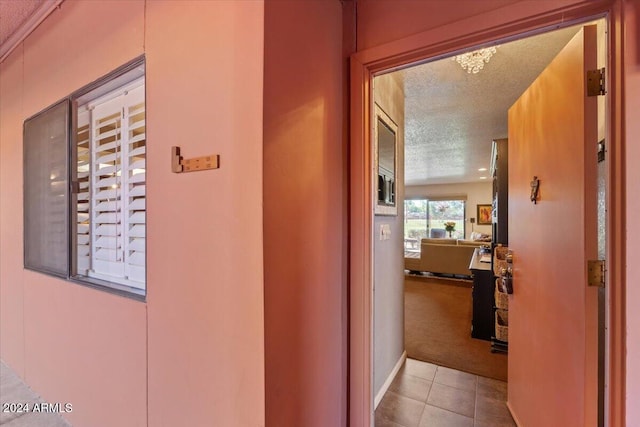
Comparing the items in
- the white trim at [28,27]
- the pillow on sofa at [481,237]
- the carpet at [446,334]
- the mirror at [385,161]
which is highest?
the white trim at [28,27]

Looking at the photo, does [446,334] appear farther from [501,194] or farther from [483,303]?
[501,194]

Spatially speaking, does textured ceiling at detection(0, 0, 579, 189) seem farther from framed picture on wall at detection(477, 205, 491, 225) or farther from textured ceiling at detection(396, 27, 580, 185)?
framed picture on wall at detection(477, 205, 491, 225)

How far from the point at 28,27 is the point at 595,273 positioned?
357 centimetres

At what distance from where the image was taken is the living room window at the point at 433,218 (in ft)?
31.2

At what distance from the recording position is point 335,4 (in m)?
1.25

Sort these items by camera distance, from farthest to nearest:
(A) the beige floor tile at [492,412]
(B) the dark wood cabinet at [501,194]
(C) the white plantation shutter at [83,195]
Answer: (B) the dark wood cabinet at [501,194] < (A) the beige floor tile at [492,412] < (C) the white plantation shutter at [83,195]

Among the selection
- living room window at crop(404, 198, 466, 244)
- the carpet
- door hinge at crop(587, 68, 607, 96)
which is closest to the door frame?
door hinge at crop(587, 68, 607, 96)

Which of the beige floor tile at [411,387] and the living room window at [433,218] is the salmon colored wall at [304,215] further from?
the living room window at [433,218]

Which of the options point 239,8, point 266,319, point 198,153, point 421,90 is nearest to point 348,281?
point 266,319

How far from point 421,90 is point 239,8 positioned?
217 centimetres

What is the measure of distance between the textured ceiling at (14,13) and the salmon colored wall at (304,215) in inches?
76.2

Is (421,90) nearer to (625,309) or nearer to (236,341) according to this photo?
(625,309)

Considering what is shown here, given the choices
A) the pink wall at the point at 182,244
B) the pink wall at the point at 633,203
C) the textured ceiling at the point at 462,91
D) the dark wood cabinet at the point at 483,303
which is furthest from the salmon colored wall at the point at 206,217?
the dark wood cabinet at the point at 483,303

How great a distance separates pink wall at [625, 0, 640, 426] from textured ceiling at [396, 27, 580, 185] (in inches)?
42.6
